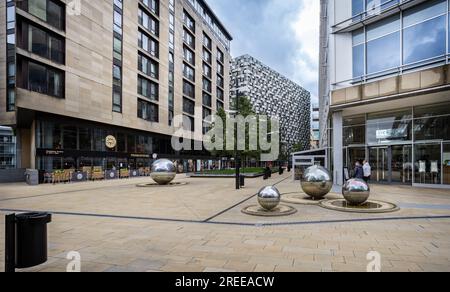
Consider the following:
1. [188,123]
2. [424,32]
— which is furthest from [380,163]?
[188,123]

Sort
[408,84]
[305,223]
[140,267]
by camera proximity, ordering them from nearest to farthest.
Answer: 1. [140,267]
2. [305,223]
3. [408,84]

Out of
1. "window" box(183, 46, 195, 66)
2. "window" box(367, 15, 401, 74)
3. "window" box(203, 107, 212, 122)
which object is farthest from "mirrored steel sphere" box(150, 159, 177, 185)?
"window" box(203, 107, 212, 122)

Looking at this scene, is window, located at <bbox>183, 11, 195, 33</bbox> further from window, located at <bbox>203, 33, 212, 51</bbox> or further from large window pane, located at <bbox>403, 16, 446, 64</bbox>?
large window pane, located at <bbox>403, 16, 446, 64</bbox>

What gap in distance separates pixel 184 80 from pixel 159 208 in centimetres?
4293

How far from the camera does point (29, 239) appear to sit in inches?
165

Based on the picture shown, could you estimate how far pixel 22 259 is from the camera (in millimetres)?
4117

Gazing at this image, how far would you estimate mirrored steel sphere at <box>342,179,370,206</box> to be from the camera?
9.74 meters

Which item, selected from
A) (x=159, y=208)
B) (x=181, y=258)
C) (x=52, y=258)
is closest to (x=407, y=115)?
(x=159, y=208)

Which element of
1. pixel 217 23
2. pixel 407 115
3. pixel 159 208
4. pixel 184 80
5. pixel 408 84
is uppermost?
pixel 217 23

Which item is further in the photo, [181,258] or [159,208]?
[159,208]

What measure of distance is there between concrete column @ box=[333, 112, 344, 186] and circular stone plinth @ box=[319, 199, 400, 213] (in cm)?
926

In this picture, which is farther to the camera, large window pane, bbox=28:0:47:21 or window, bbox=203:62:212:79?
window, bbox=203:62:212:79
